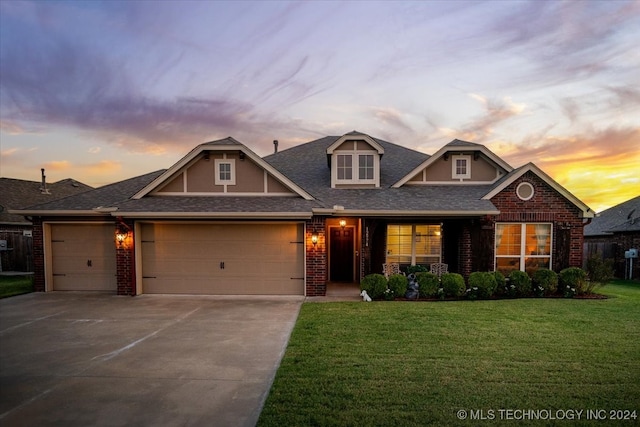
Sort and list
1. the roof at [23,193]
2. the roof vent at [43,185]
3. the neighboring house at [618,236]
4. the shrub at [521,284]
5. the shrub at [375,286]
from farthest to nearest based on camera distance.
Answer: the roof vent at [43,185] < the roof at [23,193] < the neighboring house at [618,236] < the shrub at [521,284] < the shrub at [375,286]

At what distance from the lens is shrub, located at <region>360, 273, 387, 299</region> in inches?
356

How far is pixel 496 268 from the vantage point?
34.3ft

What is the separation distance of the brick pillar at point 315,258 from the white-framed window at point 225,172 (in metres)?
3.16

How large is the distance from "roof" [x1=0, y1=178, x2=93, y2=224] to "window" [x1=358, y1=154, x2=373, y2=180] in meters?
18.4

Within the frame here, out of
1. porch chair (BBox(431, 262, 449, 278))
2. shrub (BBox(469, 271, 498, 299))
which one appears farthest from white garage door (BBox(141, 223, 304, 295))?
shrub (BBox(469, 271, 498, 299))

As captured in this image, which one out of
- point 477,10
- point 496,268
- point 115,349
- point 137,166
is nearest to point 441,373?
point 115,349

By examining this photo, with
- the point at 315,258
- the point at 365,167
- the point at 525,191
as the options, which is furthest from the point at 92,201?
the point at 525,191

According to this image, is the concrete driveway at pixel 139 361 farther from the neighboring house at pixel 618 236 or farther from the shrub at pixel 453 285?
the neighboring house at pixel 618 236

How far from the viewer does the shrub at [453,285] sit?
29.8 feet

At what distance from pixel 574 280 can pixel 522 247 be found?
1615mm

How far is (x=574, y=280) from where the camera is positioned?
30.8ft

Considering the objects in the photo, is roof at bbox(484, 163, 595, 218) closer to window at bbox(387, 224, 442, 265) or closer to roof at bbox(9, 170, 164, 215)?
window at bbox(387, 224, 442, 265)

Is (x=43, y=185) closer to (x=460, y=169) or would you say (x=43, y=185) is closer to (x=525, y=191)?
(x=460, y=169)

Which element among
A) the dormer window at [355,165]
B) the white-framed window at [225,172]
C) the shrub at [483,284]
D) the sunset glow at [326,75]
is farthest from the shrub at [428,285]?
the sunset glow at [326,75]
